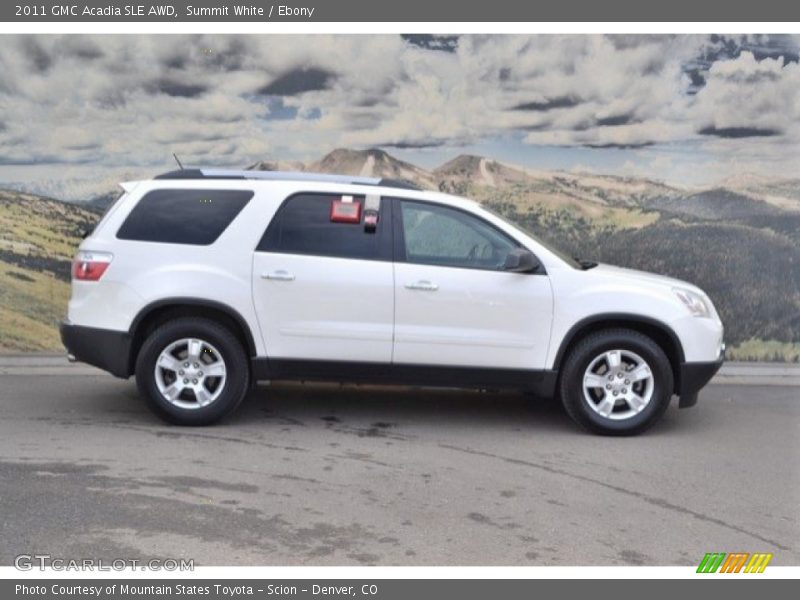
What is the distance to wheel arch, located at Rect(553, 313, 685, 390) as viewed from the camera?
23.3 feet

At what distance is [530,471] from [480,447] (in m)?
0.62

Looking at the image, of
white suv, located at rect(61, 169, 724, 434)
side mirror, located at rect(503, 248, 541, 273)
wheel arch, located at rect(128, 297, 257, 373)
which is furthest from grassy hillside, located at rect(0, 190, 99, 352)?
side mirror, located at rect(503, 248, 541, 273)

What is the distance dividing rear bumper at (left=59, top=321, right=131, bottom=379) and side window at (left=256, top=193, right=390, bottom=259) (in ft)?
3.96

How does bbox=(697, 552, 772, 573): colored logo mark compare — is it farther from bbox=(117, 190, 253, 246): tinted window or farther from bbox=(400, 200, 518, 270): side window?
bbox=(117, 190, 253, 246): tinted window

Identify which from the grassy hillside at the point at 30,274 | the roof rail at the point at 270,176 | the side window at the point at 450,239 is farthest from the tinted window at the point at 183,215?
the grassy hillside at the point at 30,274

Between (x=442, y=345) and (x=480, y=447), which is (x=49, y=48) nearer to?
(x=442, y=345)

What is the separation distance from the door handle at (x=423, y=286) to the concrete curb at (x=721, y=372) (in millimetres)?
3844

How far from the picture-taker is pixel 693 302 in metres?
7.28

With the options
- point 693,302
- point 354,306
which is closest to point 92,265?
point 354,306

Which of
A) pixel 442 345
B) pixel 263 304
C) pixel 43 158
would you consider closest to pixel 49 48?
pixel 43 158

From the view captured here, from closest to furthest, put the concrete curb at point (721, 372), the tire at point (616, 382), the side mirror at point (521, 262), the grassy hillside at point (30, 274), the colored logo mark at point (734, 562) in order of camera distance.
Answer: the colored logo mark at point (734, 562), the side mirror at point (521, 262), the tire at point (616, 382), the concrete curb at point (721, 372), the grassy hillside at point (30, 274)

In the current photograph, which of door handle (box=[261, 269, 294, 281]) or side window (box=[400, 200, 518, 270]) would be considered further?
side window (box=[400, 200, 518, 270])

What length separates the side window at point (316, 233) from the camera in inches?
281

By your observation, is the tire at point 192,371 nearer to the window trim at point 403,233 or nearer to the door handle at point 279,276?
the door handle at point 279,276
